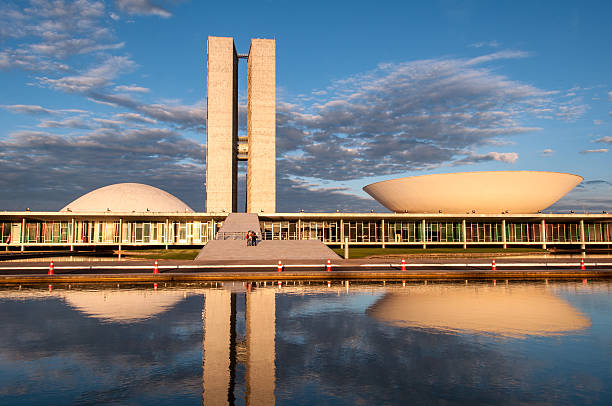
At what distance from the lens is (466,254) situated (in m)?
38.7

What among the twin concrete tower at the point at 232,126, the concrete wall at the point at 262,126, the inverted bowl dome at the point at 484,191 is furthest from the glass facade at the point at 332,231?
the twin concrete tower at the point at 232,126

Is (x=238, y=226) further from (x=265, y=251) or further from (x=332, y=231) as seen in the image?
(x=332, y=231)

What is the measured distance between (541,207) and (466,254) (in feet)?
102

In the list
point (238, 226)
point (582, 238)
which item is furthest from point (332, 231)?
point (582, 238)

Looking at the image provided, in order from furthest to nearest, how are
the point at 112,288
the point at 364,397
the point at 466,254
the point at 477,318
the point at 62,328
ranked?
1. the point at 466,254
2. the point at 112,288
3. the point at 477,318
4. the point at 62,328
5. the point at 364,397

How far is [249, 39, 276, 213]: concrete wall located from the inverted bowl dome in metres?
19.7

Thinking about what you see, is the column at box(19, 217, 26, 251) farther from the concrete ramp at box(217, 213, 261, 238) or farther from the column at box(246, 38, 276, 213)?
the column at box(246, 38, 276, 213)

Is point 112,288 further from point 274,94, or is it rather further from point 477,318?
point 274,94

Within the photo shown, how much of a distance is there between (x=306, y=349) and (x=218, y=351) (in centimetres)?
180

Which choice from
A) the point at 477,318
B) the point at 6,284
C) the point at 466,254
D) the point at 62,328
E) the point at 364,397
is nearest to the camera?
the point at 364,397

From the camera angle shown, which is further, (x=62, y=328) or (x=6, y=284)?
(x=6, y=284)

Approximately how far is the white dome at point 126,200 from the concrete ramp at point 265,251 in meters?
37.7

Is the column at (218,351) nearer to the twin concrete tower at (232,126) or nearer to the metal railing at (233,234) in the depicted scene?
the metal railing at (233,234)

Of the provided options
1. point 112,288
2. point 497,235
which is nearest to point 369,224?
point 497,235
